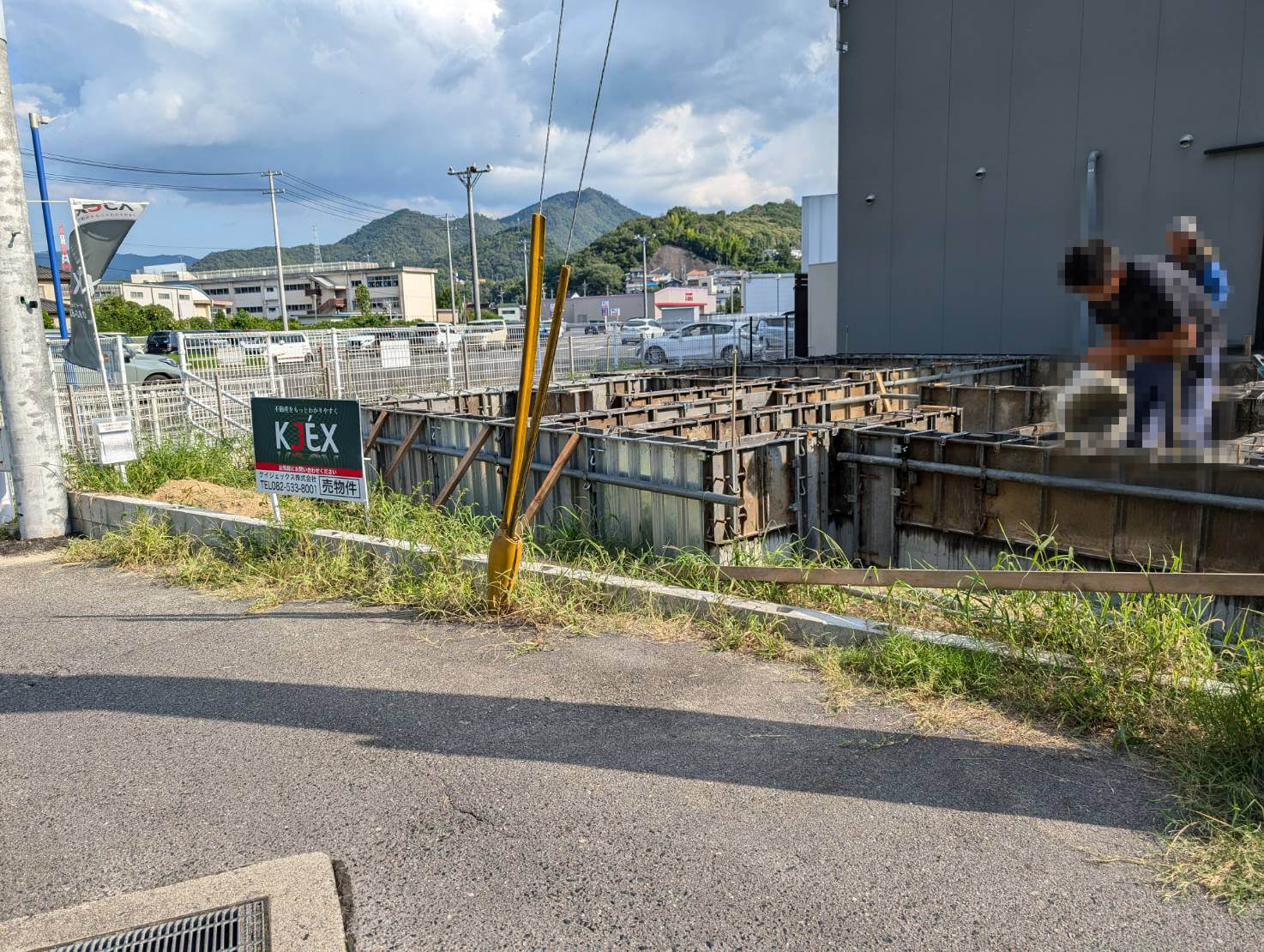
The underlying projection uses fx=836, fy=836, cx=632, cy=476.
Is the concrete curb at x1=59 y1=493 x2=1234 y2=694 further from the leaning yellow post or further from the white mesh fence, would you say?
the white mesh fence

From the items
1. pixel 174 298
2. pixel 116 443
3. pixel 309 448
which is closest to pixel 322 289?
pixel 174 298

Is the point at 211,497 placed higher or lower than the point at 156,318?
lower

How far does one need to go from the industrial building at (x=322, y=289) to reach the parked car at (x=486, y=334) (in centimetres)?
5977

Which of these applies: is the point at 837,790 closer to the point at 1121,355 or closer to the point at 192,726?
the point at 1121,355

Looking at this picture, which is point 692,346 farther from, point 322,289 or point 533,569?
point 322,289

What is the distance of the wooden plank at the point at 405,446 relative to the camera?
985cm

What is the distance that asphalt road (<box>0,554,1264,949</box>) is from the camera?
9.06 ft

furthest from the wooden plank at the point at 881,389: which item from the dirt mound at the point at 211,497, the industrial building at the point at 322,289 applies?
the industrial building at the point at 322,289

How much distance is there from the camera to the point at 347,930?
2775mm

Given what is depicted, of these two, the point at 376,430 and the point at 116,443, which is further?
the point at 376,430

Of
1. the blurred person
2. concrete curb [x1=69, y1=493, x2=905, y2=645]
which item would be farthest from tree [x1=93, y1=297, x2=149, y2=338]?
the blurred person

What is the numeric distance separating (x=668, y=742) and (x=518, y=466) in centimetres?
217

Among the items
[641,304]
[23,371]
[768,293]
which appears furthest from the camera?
[641,304]

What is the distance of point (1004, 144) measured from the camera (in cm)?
1561
